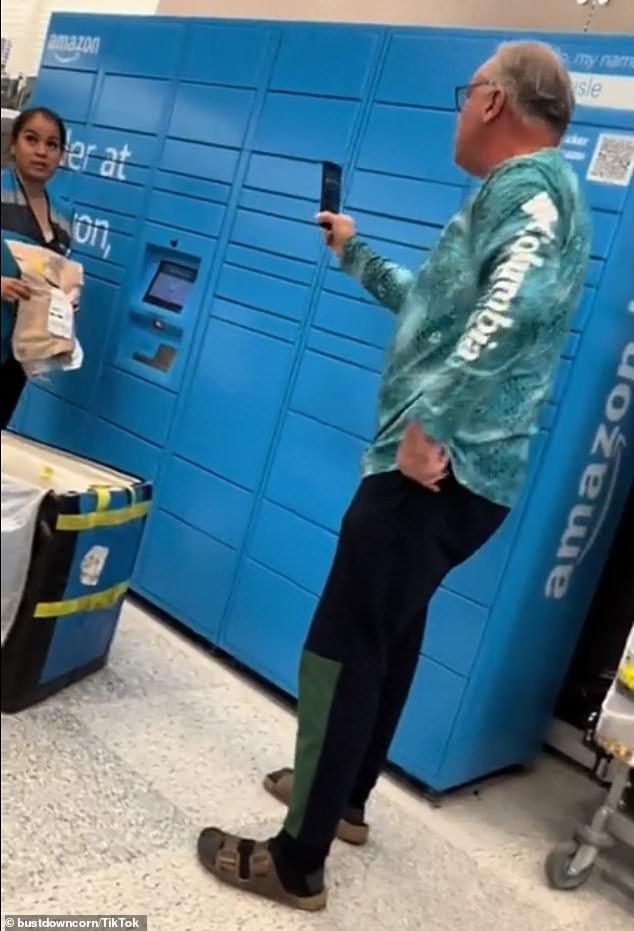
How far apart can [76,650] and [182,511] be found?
0.75 metres

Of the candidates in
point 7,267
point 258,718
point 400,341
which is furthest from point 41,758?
point 258,718

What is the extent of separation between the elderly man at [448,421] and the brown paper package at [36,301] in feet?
2.05

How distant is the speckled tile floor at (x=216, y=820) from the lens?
1339 mm

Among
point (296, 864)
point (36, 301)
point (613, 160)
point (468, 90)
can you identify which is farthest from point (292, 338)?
point (36, 301)

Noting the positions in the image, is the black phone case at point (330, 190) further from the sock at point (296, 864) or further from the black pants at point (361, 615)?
the sock at point (296, 864)

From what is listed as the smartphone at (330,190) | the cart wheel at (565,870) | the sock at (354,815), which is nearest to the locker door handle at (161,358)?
the smartphone at (330,190)

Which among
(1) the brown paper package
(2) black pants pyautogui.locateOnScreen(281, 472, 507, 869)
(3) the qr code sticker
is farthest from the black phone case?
(1) the brown paper package

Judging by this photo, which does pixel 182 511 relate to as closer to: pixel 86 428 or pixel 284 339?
pixel 86 428

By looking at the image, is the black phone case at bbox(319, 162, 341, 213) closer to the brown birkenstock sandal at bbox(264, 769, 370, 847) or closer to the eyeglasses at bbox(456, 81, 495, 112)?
the eyeglasses at bbox(456, 81, 495, 112)

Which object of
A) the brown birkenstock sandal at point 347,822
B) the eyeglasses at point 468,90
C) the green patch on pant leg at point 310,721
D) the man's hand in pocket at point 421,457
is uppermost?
the eyeglasses at point 468,90

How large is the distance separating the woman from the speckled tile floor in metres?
0.35

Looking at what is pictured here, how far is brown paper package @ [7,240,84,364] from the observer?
788 mm

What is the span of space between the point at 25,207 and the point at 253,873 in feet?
4.00

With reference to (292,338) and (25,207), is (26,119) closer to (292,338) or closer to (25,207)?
(25,207)
